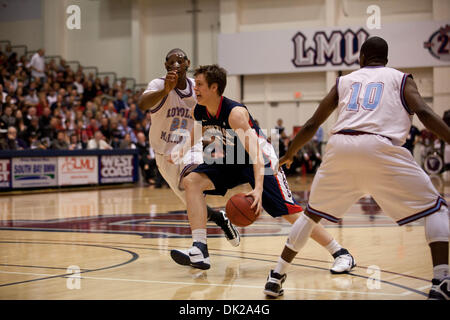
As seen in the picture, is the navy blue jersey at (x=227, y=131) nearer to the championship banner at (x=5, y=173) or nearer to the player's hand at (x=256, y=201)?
the player's hand at (x=256, y=201)

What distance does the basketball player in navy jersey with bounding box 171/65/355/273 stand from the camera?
531cm

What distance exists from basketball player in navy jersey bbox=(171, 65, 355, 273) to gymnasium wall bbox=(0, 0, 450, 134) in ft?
59.5

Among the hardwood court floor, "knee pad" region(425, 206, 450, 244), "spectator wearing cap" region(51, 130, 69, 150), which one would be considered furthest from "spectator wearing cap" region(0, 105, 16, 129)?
"knee pad" region(425, 206, 450, 244)

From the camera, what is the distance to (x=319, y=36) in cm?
2411

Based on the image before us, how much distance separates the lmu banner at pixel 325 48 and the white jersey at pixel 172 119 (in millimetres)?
17427

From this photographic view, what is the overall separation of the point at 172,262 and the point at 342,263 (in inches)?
63.3

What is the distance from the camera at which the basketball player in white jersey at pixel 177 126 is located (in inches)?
253

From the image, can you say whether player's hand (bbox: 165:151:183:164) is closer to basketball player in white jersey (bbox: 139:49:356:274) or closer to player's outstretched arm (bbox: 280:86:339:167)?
basketball player in white jersey (bbox: 139:49:356:274)

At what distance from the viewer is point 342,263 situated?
532 centimetres

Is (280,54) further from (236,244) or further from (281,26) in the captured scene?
(236,244)

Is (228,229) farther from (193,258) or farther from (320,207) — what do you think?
(320,207)

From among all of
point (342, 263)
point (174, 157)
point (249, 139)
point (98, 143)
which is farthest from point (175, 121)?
point (98, 143)
